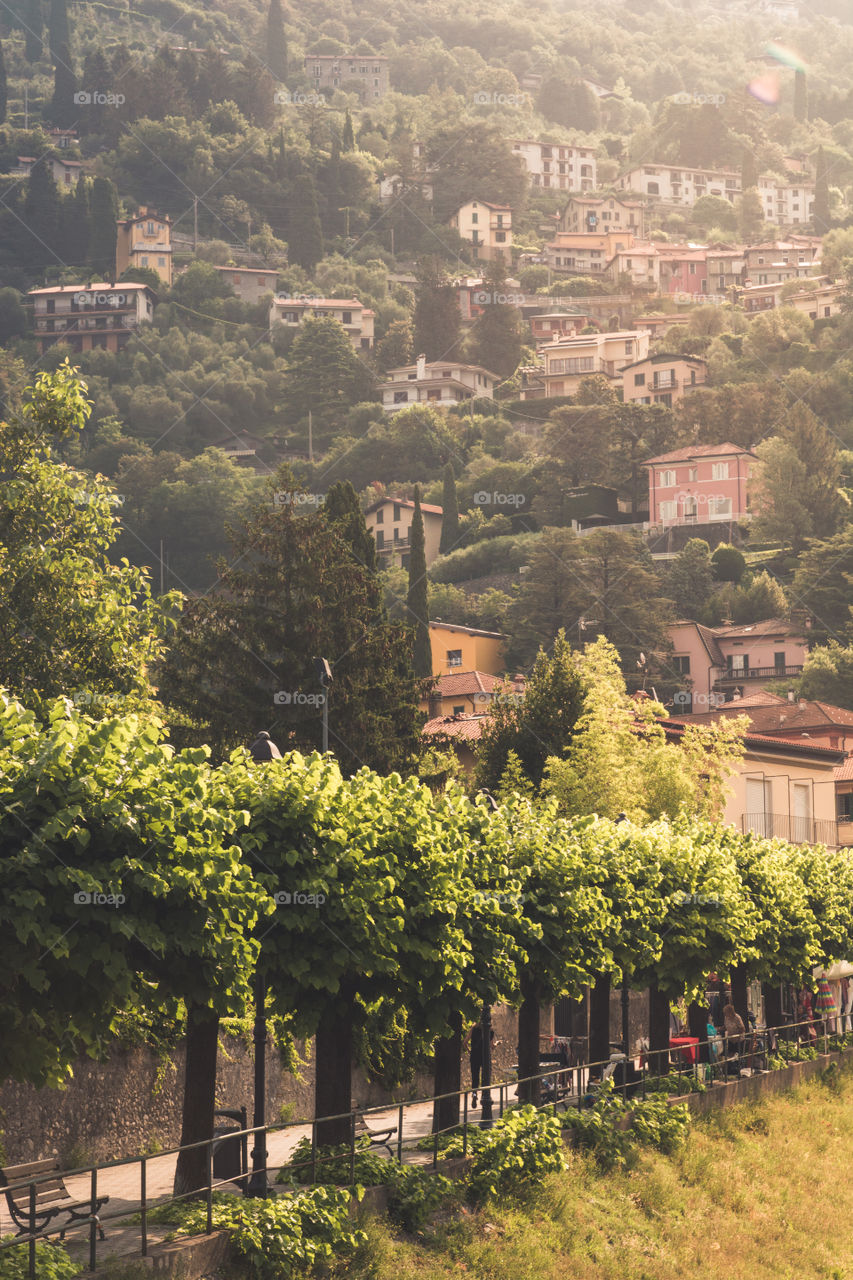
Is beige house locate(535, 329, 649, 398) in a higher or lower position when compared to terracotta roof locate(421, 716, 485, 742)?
higher

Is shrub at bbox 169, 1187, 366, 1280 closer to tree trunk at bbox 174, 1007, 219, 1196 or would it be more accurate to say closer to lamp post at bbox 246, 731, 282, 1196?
lamp post at bbox 246, 731, 282, 1196

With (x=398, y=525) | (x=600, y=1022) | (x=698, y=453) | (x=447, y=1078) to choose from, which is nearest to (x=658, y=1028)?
(x=600, y=1022)

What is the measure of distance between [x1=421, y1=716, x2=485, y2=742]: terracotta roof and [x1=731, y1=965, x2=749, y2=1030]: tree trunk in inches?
869

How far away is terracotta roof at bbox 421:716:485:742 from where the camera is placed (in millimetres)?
55800

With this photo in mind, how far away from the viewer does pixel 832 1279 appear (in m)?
23.8

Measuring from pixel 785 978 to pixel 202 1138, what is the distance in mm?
18960

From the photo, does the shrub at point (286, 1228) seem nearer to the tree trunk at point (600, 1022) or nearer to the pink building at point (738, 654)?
the tree trunk at point (600, 1022)

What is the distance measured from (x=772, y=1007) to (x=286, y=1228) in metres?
22.6

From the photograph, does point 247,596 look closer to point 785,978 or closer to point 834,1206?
point 785,978

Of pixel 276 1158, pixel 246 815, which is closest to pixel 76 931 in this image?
pixel 246 815

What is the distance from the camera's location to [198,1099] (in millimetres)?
15969

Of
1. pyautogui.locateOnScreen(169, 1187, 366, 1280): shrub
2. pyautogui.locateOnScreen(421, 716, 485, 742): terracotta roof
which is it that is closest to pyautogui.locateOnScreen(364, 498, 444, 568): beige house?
pyautogui.locateOnScreen(421, 716, 485, 742): terracotta roof

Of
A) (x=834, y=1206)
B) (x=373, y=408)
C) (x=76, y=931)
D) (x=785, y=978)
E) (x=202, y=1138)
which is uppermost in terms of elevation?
(x=373, y=408)

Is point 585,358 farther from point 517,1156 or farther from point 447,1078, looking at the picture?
point 517,1156
